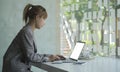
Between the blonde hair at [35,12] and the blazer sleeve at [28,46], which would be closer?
the blazer sleeve at [28,46]

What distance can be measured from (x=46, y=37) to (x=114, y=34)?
122cm

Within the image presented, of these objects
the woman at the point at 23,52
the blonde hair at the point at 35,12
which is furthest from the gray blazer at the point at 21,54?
the blonde hair at the point at 35,12

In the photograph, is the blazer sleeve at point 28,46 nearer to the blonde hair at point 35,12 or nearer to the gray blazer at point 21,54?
the gray blazer at point 21,54

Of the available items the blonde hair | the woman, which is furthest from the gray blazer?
the blonde hair

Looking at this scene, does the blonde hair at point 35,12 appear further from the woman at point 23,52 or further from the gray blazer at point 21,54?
the gray blazer at point 21,54

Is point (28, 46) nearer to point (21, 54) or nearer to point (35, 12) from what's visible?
point (21, 54)

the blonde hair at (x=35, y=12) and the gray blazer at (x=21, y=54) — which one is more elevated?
the blonde hair at (x=35, y=12)

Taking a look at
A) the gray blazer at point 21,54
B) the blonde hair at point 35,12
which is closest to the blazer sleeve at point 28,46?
the gray blazer at point 21,54

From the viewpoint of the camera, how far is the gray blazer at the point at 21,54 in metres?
2.33

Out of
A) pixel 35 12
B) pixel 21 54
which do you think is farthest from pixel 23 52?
pixel 35 12

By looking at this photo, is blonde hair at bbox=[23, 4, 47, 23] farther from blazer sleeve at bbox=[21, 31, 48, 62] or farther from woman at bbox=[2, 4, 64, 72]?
blazer sleeve at bbox=[21, 31, 48, 62]

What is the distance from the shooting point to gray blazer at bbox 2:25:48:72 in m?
2.33

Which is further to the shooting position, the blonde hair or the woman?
the blonde hair

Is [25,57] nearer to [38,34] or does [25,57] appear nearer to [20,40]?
[20,40]
